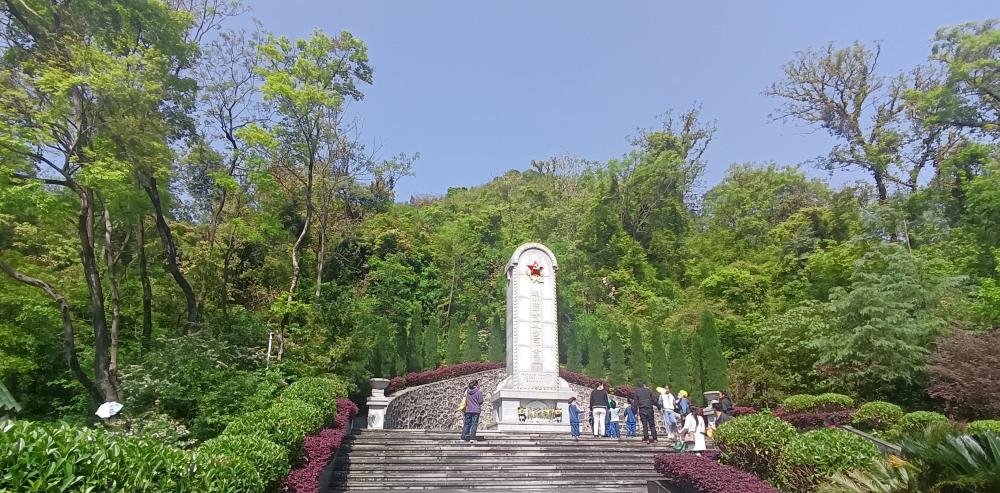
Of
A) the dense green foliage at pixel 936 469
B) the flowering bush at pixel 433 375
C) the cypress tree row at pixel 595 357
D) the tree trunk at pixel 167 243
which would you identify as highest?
the tree trunk at pixel 167 243

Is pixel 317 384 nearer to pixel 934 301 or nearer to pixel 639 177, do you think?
pixel 934 301

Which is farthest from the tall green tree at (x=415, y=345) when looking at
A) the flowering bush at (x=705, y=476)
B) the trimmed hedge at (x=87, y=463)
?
the trimmed hedge at (x=87, y=463)

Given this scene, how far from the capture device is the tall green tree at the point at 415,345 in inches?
920

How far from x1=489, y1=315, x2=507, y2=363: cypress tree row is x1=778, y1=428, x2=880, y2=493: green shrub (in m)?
18.0

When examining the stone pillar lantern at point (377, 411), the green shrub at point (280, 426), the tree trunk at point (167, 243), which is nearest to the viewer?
the green shrub at point (280, 426)

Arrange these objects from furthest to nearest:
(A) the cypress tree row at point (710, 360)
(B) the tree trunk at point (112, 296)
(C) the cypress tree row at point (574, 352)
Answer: (C) the cypress tree row at point (574, 352), (A) the cypress tree row at point (710, 360), (B) the tree trunk at point (112, 296)

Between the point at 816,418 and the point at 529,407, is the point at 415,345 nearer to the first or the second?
the point at 529,407

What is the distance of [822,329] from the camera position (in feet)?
60.8

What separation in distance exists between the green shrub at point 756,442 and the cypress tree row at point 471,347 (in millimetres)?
16449

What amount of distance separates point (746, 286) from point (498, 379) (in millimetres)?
12726

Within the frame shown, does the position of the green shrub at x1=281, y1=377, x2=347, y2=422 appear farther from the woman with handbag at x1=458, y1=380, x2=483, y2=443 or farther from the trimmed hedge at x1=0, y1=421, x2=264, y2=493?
the trimmed hedge at x1=0, y1=421, x2=264, y2=493

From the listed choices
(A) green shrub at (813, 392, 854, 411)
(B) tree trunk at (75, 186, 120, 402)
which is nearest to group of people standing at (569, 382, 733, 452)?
(A) green shrub at (813, 392, 854, 411)

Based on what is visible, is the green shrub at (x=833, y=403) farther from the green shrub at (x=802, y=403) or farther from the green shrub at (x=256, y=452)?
the green shrub at (x=256, y=452)

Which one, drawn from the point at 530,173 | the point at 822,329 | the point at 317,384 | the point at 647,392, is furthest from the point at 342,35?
the point at 530,173
